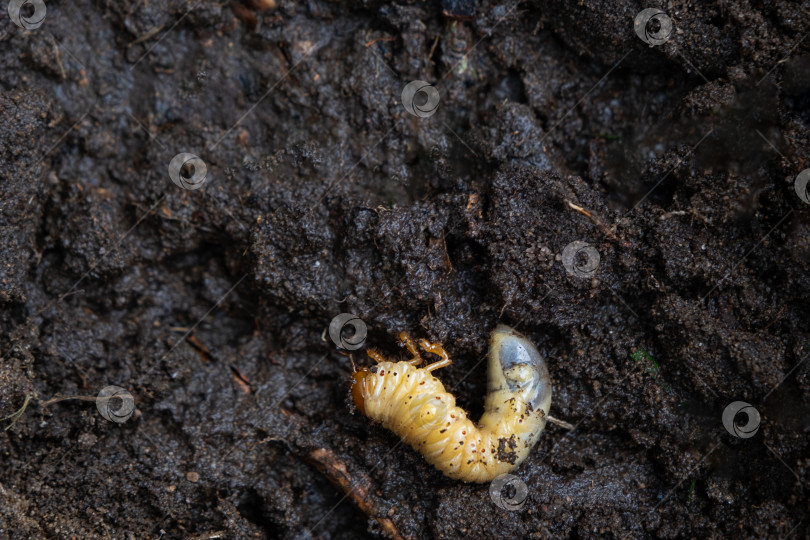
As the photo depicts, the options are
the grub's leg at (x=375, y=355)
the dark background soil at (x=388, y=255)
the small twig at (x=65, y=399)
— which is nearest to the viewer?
the dark background soil at (x=388, y=255)

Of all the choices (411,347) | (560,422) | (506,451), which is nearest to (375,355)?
(411,347)

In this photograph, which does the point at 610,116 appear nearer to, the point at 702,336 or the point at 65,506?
the point at 702,336

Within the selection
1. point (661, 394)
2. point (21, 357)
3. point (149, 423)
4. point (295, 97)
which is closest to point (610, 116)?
point (661, 394)

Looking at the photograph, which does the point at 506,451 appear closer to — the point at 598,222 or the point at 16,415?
the point at 598,222

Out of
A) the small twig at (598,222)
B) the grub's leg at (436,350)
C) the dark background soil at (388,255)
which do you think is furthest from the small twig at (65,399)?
the small twig at (598,222)

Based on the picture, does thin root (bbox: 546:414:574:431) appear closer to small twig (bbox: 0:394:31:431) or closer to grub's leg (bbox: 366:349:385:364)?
grub's leg (bbox: 366:349:385:364)

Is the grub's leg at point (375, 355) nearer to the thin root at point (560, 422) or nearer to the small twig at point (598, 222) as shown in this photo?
the thin root at point (560, 422)
